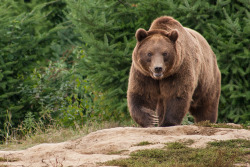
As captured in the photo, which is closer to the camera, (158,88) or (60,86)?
(158,88)

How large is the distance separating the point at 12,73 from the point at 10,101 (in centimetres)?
59

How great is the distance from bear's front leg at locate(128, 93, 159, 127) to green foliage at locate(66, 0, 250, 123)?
8.12 feet

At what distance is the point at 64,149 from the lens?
16.5 ft

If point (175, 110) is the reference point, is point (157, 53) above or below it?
above

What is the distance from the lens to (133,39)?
9.27 metres

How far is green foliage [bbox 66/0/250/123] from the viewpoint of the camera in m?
8.80

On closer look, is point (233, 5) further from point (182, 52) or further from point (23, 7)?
point (23, 7)

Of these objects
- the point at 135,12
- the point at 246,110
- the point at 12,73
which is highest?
the point at 135,12

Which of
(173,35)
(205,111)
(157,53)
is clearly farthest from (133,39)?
(157,53)

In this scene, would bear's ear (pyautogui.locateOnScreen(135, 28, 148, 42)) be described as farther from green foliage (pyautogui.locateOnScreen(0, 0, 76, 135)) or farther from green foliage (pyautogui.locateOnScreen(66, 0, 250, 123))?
green foliage (pyautogui.locateOnScreen(0, 0, 76, 135))

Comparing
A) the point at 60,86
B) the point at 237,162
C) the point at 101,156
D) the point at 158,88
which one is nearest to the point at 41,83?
the point at 60,86

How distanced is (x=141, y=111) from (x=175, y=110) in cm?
47

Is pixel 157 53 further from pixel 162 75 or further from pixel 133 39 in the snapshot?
pixel 133 39

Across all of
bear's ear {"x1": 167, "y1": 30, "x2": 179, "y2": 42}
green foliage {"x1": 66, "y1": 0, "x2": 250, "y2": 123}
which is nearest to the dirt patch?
bear's ear {"x1": 167, "y1": 30, "x2": 179, "y2": 42}
